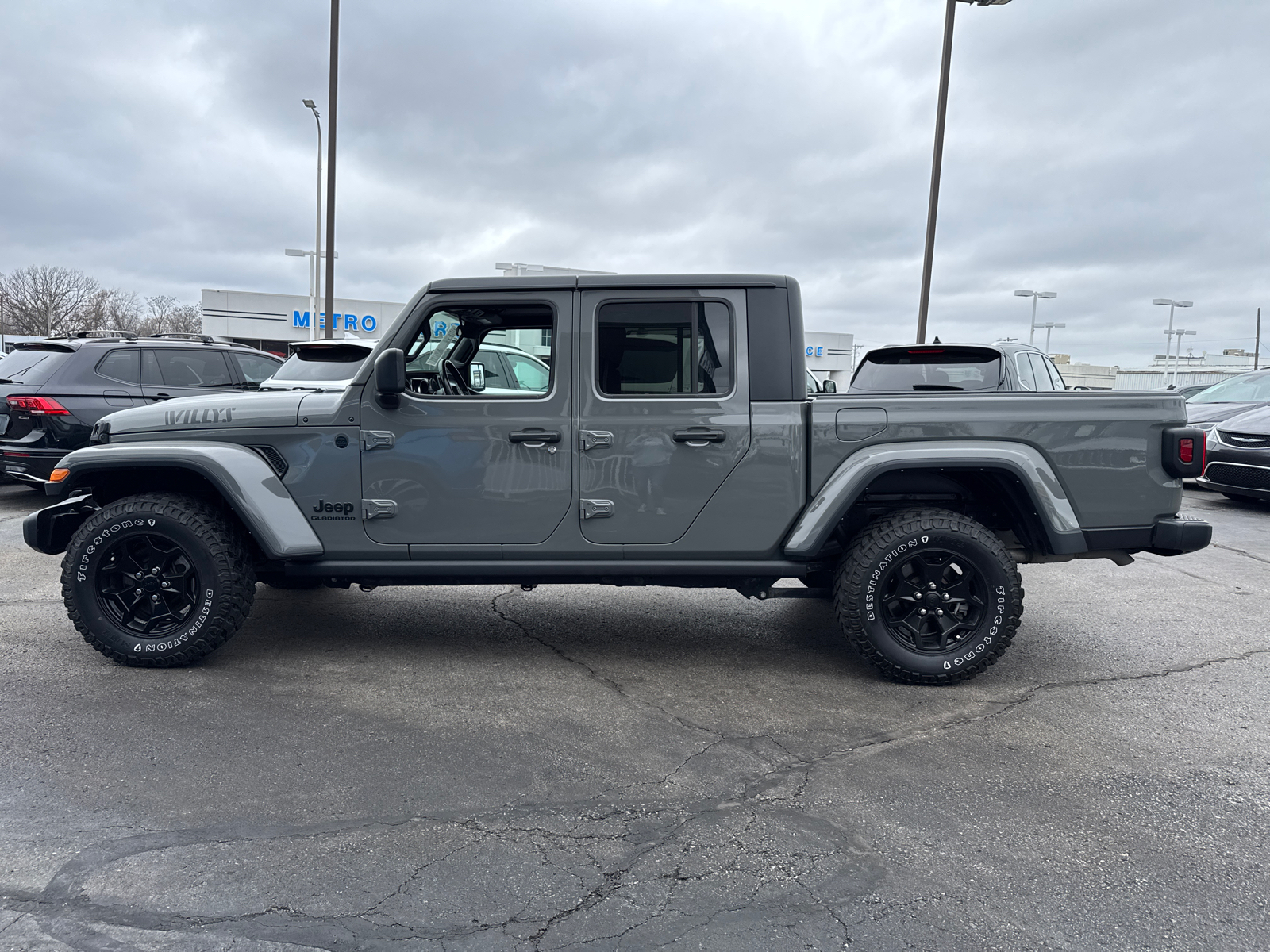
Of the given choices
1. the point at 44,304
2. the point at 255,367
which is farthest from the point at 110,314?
the point at 255,367

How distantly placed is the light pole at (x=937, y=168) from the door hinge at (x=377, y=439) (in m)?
13.9

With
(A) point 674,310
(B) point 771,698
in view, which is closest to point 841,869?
(B) point 771,698

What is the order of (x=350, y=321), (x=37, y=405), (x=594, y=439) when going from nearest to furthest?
(x=594, y=439) → (x=37, y=405) → (x=350, y=321)

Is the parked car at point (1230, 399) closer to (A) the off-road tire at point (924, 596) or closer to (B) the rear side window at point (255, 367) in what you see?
(A) the off-road tire at point (924, 596)

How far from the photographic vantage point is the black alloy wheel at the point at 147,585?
418 centimetres

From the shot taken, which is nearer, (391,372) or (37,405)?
(391,372)

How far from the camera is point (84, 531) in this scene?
413 cm

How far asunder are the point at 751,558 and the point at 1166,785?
73.4 inches

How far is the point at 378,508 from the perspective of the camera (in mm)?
4164

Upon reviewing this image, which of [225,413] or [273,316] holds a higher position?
[273,316]

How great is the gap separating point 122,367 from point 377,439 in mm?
6039

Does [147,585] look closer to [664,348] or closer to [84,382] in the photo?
[664,348]

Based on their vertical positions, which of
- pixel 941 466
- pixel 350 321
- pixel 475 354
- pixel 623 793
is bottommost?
pixel 623 793

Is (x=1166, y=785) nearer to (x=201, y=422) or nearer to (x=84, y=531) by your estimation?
(x=201, y=422)
